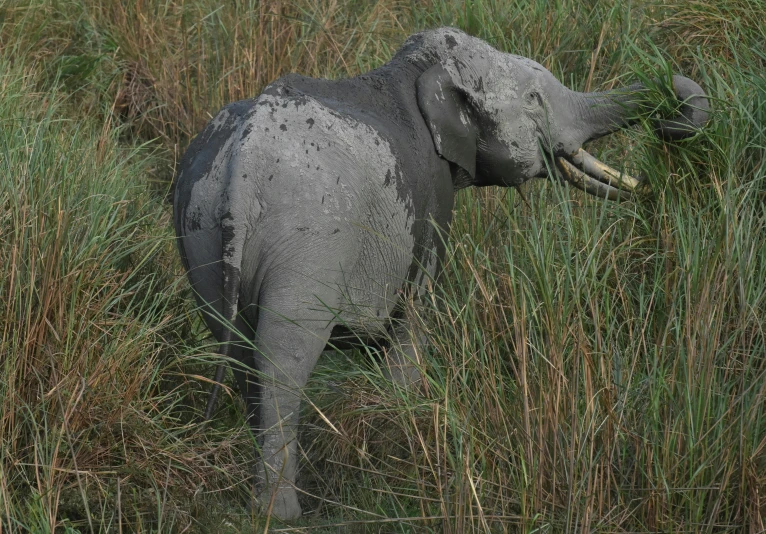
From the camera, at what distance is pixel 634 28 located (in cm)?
570

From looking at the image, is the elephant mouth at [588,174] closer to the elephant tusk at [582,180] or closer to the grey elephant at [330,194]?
the elephant tusk at [582,180]

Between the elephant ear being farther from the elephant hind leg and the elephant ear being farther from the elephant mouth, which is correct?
the elephant hind leg

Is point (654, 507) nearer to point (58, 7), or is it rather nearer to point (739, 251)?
point (739, 251)

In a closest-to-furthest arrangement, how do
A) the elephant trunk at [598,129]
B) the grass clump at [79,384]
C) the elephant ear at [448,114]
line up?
the grass clump at [79,384] < the elephant ear at [448,114] < the elephant trunk at [598,129]

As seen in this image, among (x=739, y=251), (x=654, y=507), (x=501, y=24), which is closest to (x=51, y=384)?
(x=654, y=507)

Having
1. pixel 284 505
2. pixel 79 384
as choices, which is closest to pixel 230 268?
pixel 79 384

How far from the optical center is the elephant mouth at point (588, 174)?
415cm

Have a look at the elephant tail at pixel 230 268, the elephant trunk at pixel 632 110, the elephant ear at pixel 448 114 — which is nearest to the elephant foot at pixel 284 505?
the elephant tail at pixel 230 268

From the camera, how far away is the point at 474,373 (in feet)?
9.84

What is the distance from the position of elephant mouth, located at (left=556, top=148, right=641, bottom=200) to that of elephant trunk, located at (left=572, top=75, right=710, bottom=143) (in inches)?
3.1

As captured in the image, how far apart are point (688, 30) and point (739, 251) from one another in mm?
2506

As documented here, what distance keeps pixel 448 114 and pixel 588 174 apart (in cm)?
65

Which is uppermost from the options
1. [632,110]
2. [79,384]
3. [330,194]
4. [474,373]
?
[632,110]

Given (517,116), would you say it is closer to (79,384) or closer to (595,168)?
(595,168)
